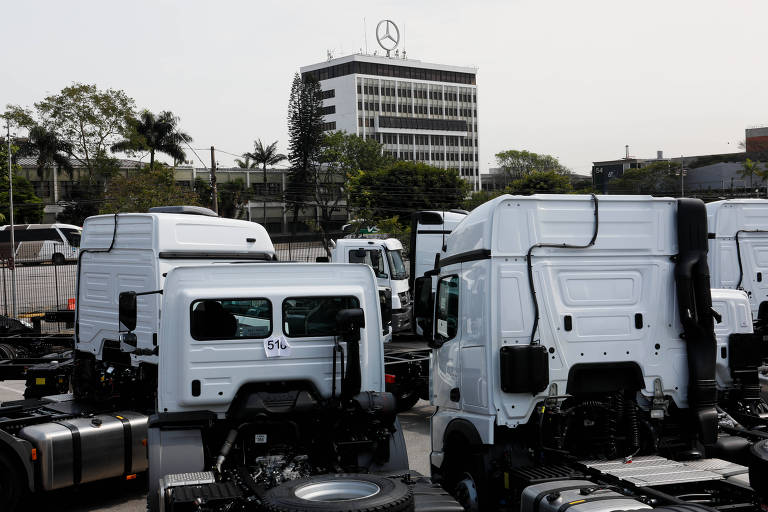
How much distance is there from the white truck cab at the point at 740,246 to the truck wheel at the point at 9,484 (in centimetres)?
1147

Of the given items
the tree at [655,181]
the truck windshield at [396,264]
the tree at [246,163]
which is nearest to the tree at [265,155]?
the tree at [246,163]

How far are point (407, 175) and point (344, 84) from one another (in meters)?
59.6

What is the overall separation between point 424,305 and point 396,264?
12832 mm

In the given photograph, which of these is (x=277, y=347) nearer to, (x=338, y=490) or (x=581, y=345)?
(x=338, y=490)

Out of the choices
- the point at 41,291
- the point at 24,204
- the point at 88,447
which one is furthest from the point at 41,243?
the point at 88,447

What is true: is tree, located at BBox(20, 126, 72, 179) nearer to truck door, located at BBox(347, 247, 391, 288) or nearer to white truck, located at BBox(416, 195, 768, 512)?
truck door, located at BBox(347, 247, 391, 288)

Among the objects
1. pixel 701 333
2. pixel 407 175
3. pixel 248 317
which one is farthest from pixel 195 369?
pixel 407 175

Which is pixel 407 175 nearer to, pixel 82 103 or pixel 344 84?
pixel 82 103

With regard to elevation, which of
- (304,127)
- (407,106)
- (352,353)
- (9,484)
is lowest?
(9,484)

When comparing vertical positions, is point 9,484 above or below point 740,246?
below

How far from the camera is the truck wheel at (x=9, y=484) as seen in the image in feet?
25.0

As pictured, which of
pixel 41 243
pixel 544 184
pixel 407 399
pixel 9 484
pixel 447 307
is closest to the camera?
pixel 447 307

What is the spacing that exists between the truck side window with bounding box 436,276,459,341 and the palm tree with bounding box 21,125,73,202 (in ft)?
202

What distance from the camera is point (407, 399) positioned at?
12.8m
